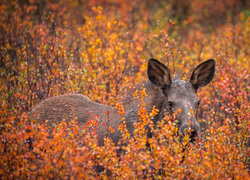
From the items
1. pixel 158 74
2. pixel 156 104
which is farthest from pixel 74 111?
pixel 158 74

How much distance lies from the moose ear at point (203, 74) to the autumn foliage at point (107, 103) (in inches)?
41.5

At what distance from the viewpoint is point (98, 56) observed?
11438mm

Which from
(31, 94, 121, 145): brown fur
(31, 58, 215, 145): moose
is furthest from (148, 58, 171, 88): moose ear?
(31, 94, 121, 145): brown fur

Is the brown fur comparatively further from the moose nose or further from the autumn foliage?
the moose nose

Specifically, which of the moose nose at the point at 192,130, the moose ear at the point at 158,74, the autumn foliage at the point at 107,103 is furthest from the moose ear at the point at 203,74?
the moose nose at the point at 192,130

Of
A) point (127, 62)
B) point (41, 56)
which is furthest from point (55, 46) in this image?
point (127, 62)

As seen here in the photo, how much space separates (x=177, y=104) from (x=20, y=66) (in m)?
5.23

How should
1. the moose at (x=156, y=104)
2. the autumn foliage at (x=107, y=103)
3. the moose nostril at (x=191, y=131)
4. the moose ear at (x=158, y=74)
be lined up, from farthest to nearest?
the moose ear at (x=158, y=74)
the moose at (x=156, y=104)
the moose nostril at (x=191, y=131)
the autumn foliage at (x=107, y=103)

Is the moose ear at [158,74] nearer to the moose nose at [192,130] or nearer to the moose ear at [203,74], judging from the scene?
the moose ear at [203,74]

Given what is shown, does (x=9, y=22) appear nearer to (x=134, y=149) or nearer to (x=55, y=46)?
(x=55, y=46)

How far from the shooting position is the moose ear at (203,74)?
277 inches

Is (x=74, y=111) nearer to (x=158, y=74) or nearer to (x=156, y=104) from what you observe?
(x=156, y=104)

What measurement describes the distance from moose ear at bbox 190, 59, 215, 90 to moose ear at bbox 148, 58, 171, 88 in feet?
1.87

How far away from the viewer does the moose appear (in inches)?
248
